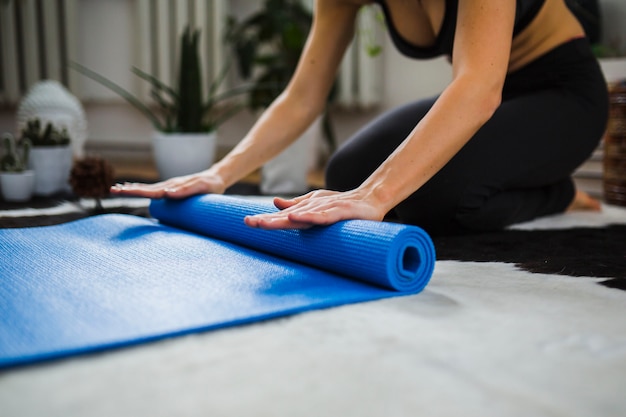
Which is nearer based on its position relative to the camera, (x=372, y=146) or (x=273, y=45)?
(x=372, y=146)

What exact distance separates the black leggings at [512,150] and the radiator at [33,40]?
2465 mm

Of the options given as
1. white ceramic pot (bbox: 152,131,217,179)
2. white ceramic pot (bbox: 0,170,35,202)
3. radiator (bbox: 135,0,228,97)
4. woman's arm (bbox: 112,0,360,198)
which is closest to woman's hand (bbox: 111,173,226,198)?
woman's arm (bbox: 112,0,360,198)

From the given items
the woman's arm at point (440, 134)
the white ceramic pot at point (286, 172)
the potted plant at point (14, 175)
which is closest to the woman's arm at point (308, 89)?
the woman's arm at point (440, 134)

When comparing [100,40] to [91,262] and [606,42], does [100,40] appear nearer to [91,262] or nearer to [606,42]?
[606,42]

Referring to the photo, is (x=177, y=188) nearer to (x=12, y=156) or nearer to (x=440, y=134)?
(x=440, y=134)

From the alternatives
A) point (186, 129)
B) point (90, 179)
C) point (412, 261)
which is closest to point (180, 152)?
point (186, 129)

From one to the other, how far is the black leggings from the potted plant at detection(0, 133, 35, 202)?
94 centimetres

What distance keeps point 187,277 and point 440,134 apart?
0.41m

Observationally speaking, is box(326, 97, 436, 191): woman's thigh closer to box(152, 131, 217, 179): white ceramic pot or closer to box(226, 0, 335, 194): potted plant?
box(152, 131, 217, 179): white ceramic pot

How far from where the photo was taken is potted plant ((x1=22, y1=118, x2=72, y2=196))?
2.05m

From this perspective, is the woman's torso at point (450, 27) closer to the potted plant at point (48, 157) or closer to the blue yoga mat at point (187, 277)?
the blue yoga mat at point (187, 277)

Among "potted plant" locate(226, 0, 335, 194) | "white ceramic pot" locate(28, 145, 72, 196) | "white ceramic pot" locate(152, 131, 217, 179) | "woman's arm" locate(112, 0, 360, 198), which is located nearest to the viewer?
"woman's arm" locate(112, 0, 360, 198)

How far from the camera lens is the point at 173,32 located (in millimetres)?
3438

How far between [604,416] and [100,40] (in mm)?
3536
